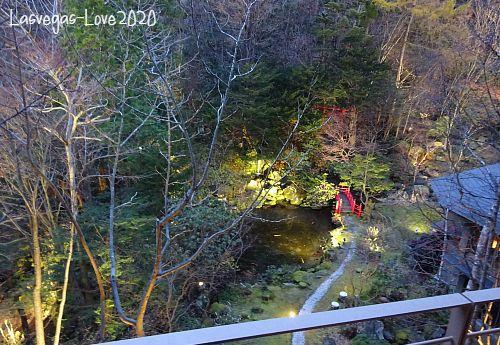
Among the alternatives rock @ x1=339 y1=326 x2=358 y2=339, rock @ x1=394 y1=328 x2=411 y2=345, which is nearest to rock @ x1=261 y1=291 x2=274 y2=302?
rock @ x1=339 y1=326 x2=358 y2=339

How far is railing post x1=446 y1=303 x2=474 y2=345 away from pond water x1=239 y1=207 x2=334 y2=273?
8.04 meters

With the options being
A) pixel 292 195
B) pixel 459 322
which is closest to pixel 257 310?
pixel 292 195

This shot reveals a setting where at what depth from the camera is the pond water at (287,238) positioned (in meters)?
10.1

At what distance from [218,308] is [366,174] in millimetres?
6686

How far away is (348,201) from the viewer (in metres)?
12.8

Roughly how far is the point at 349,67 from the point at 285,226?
5613mm

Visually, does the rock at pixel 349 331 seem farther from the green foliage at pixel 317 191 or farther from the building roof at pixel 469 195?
the green foliage at pixel 317 191

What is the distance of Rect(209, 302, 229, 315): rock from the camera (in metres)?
7.76

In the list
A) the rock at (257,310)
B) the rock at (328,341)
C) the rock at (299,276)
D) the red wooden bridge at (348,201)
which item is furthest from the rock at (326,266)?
the rock at (328,341)

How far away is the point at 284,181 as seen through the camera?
43.7ft

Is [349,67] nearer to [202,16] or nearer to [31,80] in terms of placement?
[202,16]

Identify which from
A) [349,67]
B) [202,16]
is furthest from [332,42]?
[202,16]

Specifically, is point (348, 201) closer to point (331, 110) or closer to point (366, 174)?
point (366, 174)

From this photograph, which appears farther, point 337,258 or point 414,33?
point 414,33
